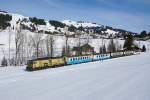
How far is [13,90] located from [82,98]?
789 cm

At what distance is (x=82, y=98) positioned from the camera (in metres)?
21.5

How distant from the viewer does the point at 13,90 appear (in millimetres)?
25453

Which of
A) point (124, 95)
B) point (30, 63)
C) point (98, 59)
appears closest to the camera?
point (124, 95)

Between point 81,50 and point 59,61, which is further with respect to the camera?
point 81,50

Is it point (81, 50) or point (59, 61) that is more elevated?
point (81, 50)

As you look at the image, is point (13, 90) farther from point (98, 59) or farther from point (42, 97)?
point (98, 59)

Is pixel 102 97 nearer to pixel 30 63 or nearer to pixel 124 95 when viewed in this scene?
pixel 124 95

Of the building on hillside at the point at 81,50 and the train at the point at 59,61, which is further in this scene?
the building on hillside at the point at 81,50

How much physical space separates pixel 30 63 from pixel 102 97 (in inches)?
889

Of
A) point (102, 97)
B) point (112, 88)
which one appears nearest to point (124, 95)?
point (102, 97)

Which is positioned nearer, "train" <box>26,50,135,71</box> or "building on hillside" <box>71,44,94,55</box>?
"train" <box>26,50,135,71</box>

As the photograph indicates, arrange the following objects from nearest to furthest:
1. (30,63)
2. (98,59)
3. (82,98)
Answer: (82,98), (30,63), (98,59)

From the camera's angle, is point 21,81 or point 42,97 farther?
point 21,81

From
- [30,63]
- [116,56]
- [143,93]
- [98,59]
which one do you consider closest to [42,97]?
[143,93]
